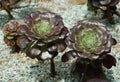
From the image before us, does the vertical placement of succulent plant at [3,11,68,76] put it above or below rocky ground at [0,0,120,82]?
above

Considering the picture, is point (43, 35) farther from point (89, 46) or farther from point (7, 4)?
point (7, 4)

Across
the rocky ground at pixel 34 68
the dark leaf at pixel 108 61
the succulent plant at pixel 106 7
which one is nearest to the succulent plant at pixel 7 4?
the rocky ground at pixel 34 68

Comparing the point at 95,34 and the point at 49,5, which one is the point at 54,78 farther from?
the point at 49,5

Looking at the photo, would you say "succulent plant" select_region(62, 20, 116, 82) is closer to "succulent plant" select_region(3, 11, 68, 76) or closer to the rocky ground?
"succulent plant" select_region(3, 11, 68, 76)

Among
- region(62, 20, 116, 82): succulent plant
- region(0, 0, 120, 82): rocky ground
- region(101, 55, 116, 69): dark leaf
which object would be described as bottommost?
region(0, 0, 120, 82): rocky ground

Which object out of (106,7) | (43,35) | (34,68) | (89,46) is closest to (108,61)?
(89,46)

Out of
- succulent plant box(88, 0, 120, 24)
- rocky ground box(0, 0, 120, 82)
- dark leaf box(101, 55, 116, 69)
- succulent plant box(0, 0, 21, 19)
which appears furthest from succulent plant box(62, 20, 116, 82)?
succulent plant box(0, 0, 21, 19)
